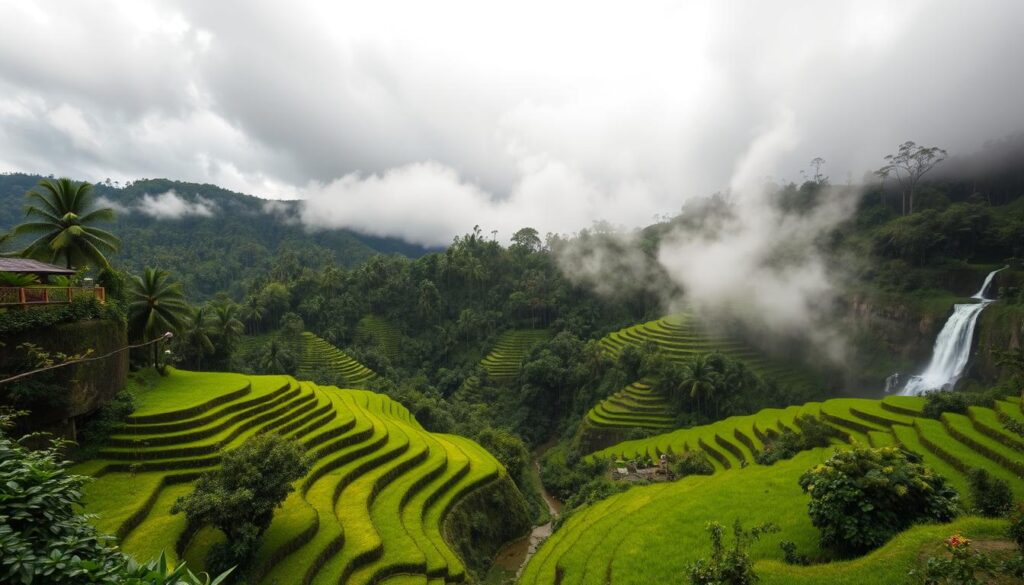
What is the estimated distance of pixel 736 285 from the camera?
181ft

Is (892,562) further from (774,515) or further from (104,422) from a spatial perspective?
(104,422)

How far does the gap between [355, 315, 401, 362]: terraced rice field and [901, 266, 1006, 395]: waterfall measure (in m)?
55.8


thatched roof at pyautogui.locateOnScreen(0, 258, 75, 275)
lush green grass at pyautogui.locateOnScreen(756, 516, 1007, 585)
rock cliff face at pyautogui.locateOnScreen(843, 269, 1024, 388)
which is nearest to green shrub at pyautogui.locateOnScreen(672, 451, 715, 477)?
lush green grass at pyautogui.locateOnScreen(756, 516, 1007, 585)

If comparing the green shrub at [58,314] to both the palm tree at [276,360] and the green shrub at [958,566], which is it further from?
the palm tree at [276,360]

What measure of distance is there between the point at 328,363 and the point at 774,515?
46.4 metres

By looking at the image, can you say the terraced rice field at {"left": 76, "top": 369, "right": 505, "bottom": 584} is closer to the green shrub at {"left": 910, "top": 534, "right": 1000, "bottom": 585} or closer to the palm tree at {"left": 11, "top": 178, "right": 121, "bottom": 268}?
the palm tree at {"left": 11, "top": 178, "right": 121, "bottom": 268}

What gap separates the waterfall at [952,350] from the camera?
111ft

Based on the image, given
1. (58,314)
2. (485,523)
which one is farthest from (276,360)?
(485,523)

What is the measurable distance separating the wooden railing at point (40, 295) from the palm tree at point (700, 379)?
36349 millimetres

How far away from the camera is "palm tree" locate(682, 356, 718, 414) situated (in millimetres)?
34875

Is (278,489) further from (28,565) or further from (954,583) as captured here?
(954,583)

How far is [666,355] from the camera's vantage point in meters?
43.2

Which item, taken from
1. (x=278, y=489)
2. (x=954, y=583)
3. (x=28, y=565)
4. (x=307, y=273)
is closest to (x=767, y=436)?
(x=954, y=583)

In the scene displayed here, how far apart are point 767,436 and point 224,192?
190m
